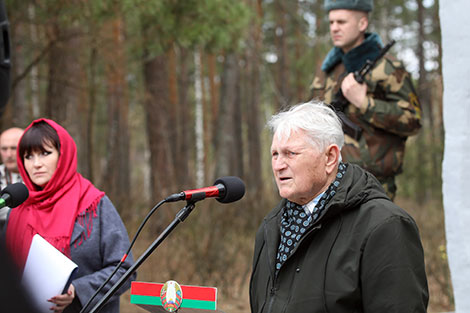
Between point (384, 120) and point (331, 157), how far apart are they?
1534 mm

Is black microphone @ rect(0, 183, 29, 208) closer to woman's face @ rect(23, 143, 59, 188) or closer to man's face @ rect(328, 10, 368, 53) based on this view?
woman's face @ rect(23, 143, 59, 188)

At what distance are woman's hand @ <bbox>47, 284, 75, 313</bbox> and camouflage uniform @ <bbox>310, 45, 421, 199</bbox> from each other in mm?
1966

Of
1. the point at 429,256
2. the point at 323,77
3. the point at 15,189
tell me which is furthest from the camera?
the point at 429,256

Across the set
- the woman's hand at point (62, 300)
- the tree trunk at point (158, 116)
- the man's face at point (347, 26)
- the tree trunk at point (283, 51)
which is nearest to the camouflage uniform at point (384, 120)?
the man's face at point (347, 26)

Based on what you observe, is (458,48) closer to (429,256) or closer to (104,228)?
(104,228)

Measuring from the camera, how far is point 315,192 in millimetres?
2713

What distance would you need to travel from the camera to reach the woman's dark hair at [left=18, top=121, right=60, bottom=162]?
3559 millimetres

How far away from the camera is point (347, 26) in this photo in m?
4.29

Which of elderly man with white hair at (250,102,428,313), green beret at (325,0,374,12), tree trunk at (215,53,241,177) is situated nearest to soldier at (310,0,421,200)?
green beret at (325,0,374,12)

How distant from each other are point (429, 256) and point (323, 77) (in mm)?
5010

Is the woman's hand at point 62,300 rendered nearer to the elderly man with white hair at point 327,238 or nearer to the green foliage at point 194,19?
the elderly man with white hair at point 327,238

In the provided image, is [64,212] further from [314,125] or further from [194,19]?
[194,19]

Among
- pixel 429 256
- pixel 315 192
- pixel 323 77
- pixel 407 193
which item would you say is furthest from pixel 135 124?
pixel 315 192

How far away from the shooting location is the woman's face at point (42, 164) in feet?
11.6
